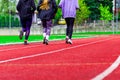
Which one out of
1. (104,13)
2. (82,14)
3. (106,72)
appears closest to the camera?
(106,72)

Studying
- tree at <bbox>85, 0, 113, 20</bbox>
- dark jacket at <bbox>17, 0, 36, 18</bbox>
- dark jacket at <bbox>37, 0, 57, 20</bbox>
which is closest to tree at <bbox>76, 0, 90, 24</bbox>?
tree at <bbox>85, 0, 113, 20</bbox>

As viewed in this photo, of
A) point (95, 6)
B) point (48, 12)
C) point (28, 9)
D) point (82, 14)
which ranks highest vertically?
point (95, 6)

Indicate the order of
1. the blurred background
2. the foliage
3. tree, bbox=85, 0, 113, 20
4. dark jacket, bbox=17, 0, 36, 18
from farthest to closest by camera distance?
tree, bbox=85, 0, 113, 20 < the foliage < the blurred background < dark jacket, bbox=17, 0, 36, 18

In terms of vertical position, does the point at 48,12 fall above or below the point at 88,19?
above

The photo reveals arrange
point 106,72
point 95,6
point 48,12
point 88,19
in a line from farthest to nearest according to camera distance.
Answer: point 95,6 < point 88,19 < point 48,12 < point 106,72

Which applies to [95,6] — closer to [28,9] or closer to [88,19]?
[88,19]

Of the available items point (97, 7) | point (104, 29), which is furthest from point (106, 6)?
point (104, 29)

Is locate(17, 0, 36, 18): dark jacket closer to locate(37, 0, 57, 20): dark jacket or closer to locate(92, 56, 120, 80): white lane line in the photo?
locate(37, 0, 57, 20): dark jacket

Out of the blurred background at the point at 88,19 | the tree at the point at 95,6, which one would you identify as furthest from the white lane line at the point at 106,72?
the tree at the point at 95,6

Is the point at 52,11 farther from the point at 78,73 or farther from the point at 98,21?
the point at 98,21

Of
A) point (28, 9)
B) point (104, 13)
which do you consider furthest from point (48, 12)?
point (104, 13)

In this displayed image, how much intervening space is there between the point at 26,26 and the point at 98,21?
63163 mm

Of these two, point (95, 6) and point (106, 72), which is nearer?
point (106, 72)

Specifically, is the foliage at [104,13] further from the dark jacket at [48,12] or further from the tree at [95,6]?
the dark jacket at [48,12]
